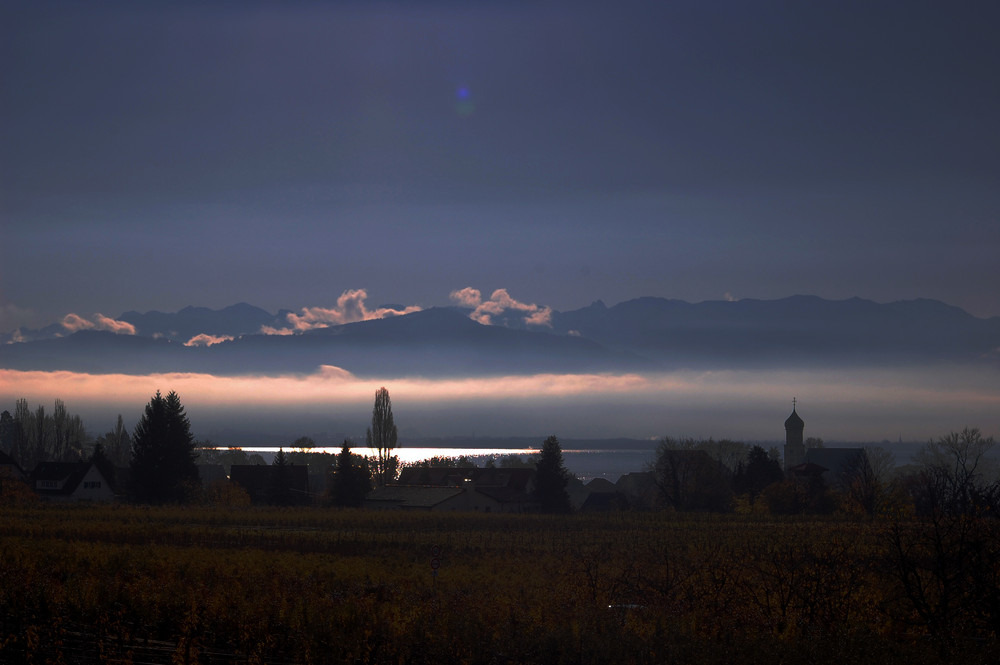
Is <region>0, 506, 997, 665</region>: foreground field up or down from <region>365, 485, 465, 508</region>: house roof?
up

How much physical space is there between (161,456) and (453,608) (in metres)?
68.7

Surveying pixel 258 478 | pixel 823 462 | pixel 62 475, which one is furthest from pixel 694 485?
pixel 62 475

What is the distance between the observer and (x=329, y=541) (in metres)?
52.4

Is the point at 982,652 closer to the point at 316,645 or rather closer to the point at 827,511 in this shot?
the point at 316,645

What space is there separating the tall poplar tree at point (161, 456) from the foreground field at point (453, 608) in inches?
1624

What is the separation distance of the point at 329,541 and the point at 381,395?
280ft

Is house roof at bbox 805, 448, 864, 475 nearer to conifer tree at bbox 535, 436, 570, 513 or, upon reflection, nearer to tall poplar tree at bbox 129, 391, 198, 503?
conifer tree at bbox 535, 436, 570, 513

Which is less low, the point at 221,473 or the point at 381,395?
the point at 381,395

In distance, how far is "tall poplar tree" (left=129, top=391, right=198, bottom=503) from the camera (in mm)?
87000

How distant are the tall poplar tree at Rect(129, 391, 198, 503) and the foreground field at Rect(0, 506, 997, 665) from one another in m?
41.2

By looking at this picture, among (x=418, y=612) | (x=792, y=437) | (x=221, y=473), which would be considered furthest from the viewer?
(x=792, y=437)

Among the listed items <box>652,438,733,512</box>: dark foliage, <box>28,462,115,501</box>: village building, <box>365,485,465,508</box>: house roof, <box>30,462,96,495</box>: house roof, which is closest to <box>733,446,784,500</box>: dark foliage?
<box>652,438,733,512</box>: dark foliage

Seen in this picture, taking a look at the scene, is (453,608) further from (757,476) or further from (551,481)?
(757,476)

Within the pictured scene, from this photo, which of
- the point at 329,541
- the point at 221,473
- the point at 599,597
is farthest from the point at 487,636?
the point at 221,473
